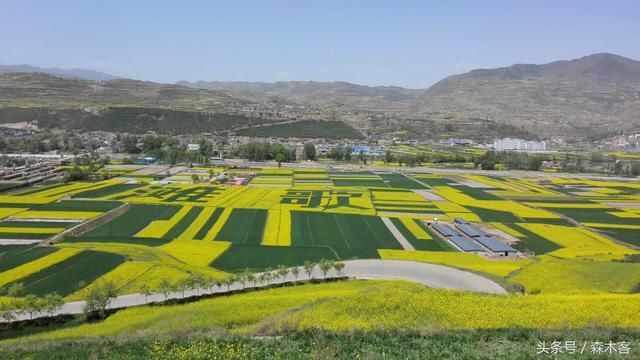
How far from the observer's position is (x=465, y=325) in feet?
80.1

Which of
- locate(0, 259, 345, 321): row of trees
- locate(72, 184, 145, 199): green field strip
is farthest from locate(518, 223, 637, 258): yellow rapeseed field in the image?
locate(72, 184, 145, 199): green field strip

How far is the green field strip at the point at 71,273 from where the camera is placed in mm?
34031

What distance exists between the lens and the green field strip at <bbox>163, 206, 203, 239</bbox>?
4981cm

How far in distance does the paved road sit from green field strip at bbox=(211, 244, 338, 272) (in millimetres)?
2950

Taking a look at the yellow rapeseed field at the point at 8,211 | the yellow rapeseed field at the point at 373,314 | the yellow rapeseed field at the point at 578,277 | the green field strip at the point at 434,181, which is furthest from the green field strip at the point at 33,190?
the yellow rapeseed field at the point at 578,277

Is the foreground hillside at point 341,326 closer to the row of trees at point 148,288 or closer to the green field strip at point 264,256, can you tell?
the row of trees at point 148,288

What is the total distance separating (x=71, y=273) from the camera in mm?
36750

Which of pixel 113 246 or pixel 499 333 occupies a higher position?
pixel 499 333

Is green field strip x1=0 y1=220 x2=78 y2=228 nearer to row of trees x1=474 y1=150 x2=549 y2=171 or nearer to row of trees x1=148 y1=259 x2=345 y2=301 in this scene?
row of trees x1=148 y1=259 x2=345 y2=301

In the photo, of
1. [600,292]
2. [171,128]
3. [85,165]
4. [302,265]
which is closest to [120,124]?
[171,128]

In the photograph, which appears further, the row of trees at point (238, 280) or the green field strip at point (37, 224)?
the green field strip at point (37, 224)

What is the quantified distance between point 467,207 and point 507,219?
7567 millimetres

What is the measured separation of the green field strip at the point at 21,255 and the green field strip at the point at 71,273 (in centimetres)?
302

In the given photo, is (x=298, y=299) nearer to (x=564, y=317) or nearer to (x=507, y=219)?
(x=564, y=317)
